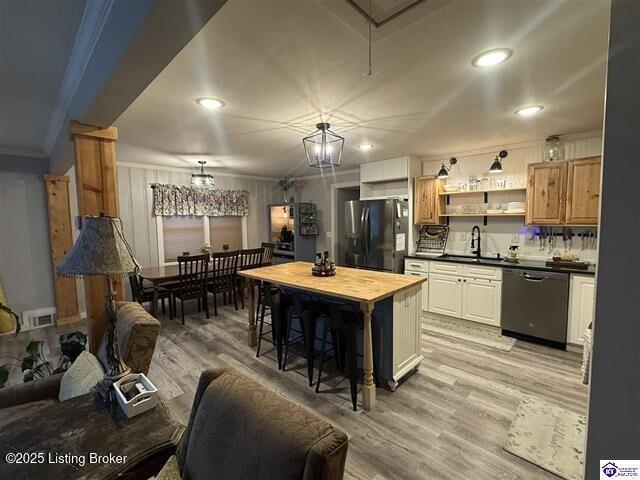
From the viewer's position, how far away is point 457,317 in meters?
4.06

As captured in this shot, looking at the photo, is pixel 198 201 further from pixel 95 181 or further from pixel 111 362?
pixel 111 362

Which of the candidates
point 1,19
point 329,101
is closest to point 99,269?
point 1,19

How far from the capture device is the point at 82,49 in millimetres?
1684

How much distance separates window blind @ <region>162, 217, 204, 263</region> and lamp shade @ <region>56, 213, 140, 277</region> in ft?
14.0

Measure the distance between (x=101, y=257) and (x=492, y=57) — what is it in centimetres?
238

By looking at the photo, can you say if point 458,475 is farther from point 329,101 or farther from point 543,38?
point 329,101

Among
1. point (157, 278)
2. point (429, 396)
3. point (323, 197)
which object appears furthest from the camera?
point (323, 197)

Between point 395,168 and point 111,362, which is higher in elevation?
point 395,168

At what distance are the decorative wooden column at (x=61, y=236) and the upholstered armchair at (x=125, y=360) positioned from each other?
126 inches

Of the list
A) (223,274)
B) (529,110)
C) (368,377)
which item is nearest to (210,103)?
(368,377)

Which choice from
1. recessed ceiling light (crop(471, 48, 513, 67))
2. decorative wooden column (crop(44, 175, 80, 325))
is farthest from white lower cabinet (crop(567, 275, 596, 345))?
decorative wooden column (crop(44, 175, 80, 325))

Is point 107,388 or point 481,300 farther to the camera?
point 481,300

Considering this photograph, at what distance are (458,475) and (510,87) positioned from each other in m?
2.62

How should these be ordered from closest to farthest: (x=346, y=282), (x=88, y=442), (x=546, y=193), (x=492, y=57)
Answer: (x=88, y=442) → (x=492, y=57) → (x=346, y=282) → (x=546, y=193)
